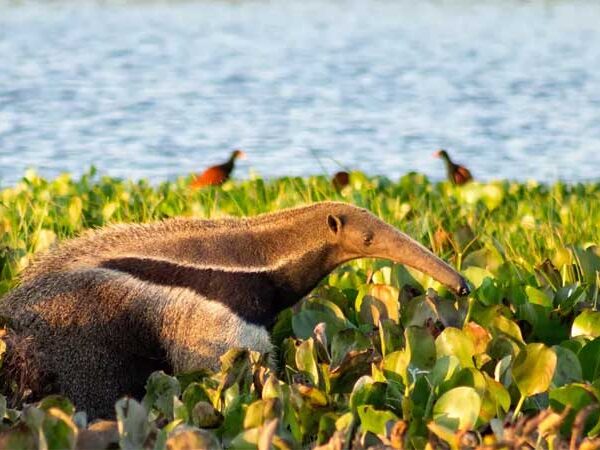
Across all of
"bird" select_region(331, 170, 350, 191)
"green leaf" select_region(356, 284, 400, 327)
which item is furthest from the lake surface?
"green leaf" select_region(356, 284, 400, 327)

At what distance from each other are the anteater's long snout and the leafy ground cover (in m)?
0.11

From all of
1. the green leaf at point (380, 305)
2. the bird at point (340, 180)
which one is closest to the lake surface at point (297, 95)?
the bird at point (340, 180)

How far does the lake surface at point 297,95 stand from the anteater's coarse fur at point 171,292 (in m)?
3.48

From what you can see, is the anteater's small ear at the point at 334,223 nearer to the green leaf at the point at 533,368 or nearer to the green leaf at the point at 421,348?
the green leaf at the point at 421,348

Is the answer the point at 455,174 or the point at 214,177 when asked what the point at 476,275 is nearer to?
the point at 214,177

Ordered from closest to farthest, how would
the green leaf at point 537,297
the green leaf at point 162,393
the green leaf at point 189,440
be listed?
the green leaf at point 189,440 → the green leaf at point 162,393 → the green leaf at point 537,297

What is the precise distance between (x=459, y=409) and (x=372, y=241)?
152 cm

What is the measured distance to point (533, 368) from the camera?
500 cm

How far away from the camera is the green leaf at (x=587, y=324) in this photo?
19.3 feet

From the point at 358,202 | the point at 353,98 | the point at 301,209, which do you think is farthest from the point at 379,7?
the point at 301,209

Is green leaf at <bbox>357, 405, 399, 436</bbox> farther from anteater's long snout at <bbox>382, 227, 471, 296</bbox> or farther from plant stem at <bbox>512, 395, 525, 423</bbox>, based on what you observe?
anteater's long snout at <bbox>382, 227, 471, 296</bbox>

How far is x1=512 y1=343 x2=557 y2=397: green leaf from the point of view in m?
4.98

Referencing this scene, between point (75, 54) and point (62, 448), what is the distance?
1933 centimetres

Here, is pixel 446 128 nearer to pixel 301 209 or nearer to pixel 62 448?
pixel 301 209
